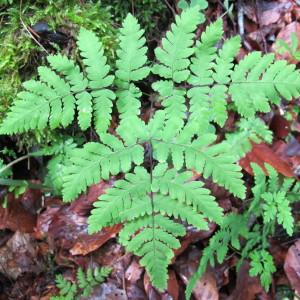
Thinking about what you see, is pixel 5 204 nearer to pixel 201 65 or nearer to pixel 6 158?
pixel 6 158

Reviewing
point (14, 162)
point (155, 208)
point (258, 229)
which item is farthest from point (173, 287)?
point (14, 162)

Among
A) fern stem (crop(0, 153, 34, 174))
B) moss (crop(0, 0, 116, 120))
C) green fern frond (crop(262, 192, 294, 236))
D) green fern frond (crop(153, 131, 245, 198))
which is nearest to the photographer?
green fern frond (crop(153, 131, 245, 198))

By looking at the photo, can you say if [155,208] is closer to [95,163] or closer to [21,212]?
[95,163]

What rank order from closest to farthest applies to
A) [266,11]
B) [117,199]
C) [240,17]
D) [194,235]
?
1. [117,199]
2. [194,235]
3. [240,17]
4. [266,11]

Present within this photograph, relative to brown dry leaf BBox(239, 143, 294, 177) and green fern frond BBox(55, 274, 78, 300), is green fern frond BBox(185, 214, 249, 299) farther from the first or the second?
green fern frond BBox(55, 274, 78, 300)

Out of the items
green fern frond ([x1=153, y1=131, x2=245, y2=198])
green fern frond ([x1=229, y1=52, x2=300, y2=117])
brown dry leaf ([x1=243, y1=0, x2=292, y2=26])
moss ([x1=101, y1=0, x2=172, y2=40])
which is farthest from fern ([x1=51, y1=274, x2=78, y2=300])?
brown dry leaf ([x1=243, y1=0, x2=292, y2=26])

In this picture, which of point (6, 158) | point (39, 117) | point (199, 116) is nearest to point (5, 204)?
point (6, 158)
